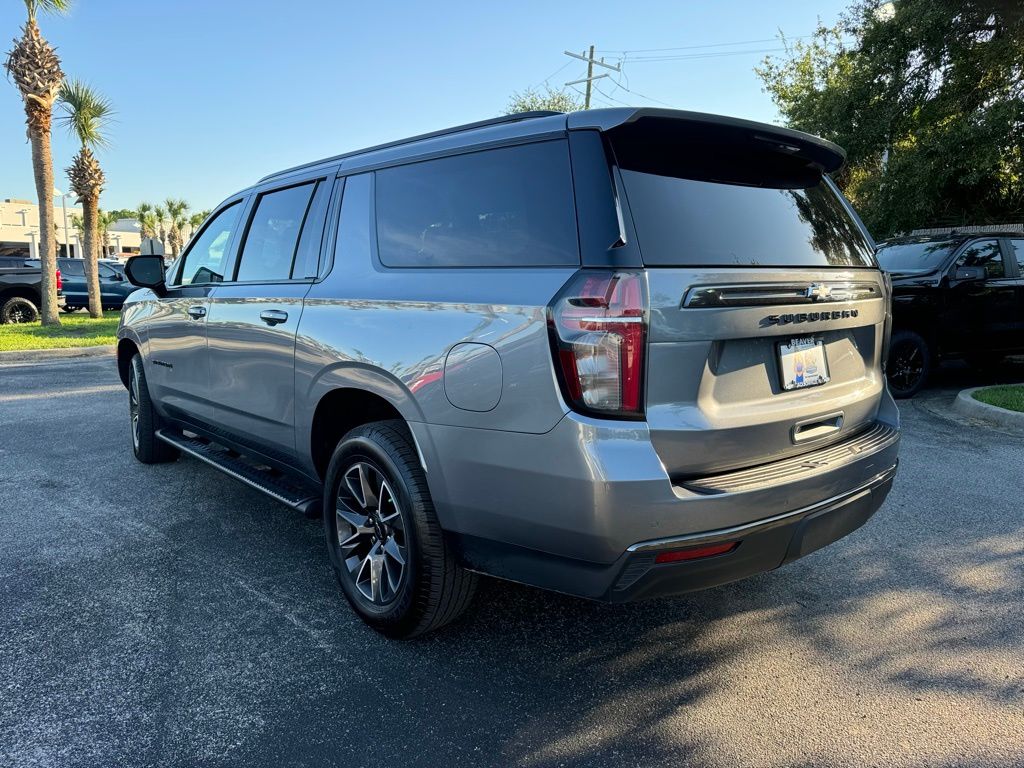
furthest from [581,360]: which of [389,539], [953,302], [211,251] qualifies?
[953,302]

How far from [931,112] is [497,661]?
48.8 ft

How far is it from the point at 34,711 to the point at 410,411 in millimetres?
1581

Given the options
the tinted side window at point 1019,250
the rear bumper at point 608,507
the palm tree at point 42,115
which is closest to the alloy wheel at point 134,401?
the rear bumper at point 608,507

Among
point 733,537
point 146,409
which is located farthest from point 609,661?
point 146,409

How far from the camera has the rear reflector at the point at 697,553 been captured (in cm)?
226

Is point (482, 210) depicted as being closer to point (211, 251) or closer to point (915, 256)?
point (211, 251)

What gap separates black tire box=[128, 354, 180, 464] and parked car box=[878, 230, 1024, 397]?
7.01 meters

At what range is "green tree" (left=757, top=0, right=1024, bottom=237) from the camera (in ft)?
40.1

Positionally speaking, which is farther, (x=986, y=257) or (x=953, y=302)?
(x=986, y=257)

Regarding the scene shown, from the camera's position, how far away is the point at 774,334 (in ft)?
8.21

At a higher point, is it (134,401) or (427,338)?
(427,338)

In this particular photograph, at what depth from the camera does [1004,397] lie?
7.36 metres

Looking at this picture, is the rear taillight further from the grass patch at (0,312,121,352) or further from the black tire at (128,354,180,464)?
the grass patch at (0,312,121,352)

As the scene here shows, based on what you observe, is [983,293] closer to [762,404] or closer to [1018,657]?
[1018,657]
